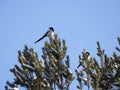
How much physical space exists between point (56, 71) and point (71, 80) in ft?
1.84

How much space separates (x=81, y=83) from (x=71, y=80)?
13.3 inches

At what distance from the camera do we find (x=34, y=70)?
12852mm

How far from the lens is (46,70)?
12.9m

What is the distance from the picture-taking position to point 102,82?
13047 millimetres

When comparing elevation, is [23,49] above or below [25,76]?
above

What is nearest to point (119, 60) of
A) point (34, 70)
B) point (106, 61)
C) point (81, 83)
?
point (106, 61)

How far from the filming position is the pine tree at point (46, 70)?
1255 centimetres

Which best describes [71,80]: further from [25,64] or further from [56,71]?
[25,64]

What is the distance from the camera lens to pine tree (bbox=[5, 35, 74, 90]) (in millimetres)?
12555

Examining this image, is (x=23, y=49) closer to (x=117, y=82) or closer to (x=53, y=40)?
(x=53, y=40)

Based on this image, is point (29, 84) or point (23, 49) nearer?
point (29, 84)

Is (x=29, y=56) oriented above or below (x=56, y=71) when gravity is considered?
above

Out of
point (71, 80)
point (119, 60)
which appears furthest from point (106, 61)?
point (71, 80)

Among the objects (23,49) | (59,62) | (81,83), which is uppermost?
(23,49)
